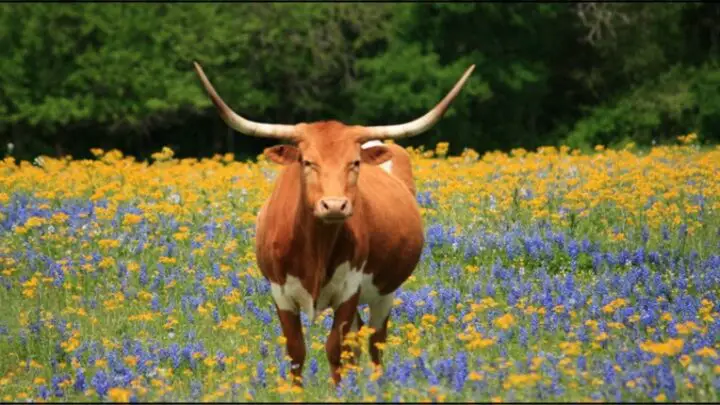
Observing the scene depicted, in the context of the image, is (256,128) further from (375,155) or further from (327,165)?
(375,155)

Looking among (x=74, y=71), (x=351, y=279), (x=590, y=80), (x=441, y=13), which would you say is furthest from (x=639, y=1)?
(x=351, y=279)

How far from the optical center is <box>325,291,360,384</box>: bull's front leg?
25.1 feet

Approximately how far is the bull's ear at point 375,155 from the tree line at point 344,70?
2894 centimetres

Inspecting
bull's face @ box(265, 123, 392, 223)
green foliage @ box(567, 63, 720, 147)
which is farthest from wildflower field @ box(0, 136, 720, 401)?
green foliage @ box(567, 63, 720, 147)

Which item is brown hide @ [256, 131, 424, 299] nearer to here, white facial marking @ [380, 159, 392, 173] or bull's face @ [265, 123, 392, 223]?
bull's face @ [265, 123, 392, 223]

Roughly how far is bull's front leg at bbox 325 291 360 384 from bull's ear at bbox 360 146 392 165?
0.80 metres

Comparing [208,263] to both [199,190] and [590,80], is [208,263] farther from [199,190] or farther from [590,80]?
[590,80]

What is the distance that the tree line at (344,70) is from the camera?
3712cm

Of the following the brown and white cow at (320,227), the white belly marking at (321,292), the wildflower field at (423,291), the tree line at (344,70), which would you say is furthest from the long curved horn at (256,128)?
the tree line at (344,70)

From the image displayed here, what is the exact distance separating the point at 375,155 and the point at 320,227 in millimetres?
592

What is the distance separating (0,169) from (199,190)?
245cm

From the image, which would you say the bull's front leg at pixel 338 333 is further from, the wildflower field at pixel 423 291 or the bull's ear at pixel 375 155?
the bull's ear at pixel 375 155


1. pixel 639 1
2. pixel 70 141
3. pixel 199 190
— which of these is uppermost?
pixel 639 1

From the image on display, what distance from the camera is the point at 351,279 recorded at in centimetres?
780
